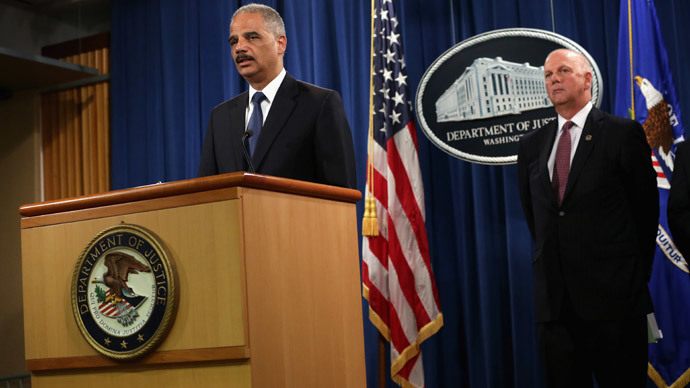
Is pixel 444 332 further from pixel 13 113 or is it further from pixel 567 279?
pixel 13 113

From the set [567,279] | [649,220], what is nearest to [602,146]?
[649,220]

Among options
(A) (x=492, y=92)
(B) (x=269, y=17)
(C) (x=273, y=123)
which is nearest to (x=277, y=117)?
(C) (x=273, y=123)

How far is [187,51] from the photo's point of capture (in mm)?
5621

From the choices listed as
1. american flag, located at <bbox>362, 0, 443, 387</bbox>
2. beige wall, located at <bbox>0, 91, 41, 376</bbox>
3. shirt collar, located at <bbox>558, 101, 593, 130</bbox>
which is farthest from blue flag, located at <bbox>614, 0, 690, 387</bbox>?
beige wall, located at <bbox>0, 91, 41, 376</bbox>

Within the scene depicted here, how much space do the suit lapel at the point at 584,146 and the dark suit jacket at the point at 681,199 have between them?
0.32m

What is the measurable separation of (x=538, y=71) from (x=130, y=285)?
9.30 feet

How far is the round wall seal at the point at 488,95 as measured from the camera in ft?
12.9

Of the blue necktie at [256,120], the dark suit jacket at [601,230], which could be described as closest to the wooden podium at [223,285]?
the blue necktie at [256,120]

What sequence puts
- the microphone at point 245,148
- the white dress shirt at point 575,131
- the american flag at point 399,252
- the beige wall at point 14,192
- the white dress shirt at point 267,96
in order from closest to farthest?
1. the microphone at point 245,148
2. the white dress shirt at point 267,96
3. the white dress shirt at point 575,131
4. the american flag at point 399,252
5. the beige wall at point 14,192

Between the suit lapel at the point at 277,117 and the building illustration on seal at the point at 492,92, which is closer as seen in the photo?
the suit lapel at the point at 277,117

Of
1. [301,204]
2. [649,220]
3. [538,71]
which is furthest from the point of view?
[538,71]

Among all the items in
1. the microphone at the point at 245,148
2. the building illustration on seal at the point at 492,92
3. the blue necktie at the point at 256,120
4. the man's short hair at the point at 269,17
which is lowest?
the microphone at the point at 245,148

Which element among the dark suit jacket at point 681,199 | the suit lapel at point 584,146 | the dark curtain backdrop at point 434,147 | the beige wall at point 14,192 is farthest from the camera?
the beige wall at point 14,192

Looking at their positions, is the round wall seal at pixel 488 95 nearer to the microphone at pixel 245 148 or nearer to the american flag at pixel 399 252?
the american flag at pixel 399 252
